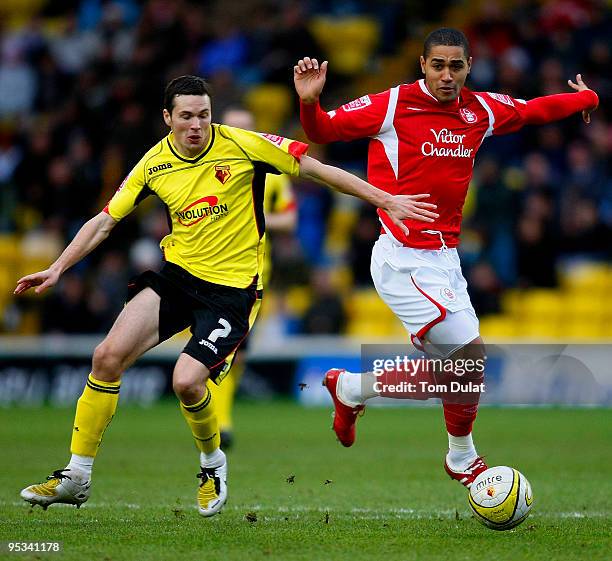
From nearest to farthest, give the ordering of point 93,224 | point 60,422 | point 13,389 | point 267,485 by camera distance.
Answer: point 93,224 < point 267,485 < point 60,422 < point 13,389

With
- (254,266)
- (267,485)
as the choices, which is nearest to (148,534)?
(254,266)

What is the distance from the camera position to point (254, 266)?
7.44m

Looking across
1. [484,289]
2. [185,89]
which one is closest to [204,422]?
[185,89]

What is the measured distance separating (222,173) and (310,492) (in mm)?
2419

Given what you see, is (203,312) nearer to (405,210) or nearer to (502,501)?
(405,210)

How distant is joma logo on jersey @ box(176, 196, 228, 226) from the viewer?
23.8ft

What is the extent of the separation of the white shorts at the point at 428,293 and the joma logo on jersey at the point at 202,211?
1072 millimetres

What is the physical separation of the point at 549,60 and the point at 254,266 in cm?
1058

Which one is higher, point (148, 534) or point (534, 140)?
point (534, 140)

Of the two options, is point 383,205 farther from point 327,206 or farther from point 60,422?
point 327,206

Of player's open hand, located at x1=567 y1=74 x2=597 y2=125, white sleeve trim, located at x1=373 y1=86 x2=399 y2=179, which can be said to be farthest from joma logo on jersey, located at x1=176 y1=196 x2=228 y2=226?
player's open hand, located at x1=567 y1=74 x2=597 y2=125

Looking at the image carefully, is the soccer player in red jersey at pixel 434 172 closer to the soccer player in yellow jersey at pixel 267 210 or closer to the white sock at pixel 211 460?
the white sock at pixel 211 460

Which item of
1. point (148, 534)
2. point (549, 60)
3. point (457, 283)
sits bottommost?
point (148, 534)

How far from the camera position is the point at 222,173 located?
7266 mm
